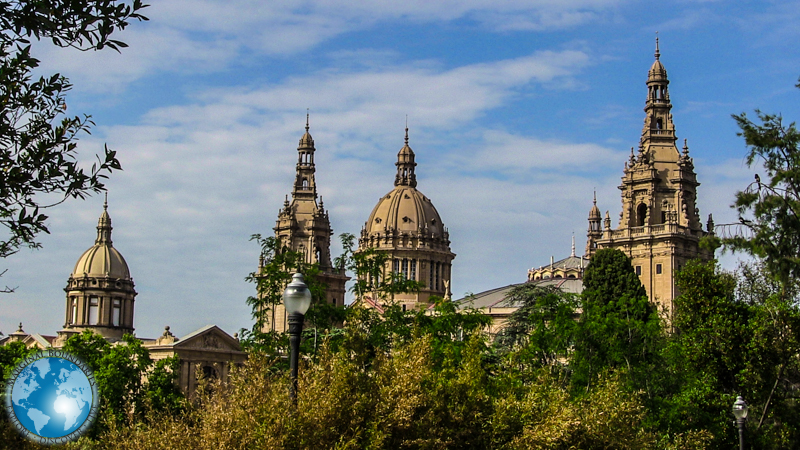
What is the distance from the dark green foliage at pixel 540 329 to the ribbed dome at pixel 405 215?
75.4 metres

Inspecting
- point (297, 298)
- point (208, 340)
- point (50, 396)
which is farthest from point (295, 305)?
point (208, 340)

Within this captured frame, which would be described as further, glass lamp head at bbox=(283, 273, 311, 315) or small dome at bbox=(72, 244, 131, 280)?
small dome at bbox=(72, 244, 131, 280)

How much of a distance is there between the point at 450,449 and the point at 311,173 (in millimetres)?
131503

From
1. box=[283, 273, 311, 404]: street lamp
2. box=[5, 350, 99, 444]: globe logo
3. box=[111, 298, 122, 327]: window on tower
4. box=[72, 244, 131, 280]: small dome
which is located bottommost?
box=[5, 350, 99, 444]: globe logo

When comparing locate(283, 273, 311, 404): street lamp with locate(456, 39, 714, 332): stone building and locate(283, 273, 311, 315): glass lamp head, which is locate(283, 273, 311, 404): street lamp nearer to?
locate(283, 273, 311, 315): glass lamp head

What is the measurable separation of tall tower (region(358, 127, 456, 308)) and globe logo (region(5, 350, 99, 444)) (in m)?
130

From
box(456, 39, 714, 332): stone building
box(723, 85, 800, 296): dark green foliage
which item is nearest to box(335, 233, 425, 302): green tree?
box(723, 85, 800, 296): dark green foliage

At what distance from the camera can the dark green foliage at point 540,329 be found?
65125mm

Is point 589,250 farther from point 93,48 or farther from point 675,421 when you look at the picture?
point 93,48

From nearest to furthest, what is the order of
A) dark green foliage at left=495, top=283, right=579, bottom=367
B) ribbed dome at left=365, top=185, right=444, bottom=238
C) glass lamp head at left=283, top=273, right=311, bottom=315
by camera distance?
glass lamp head at left=283, top=273, right=311, bottom=315, dark green foliage at left=495, top=283, right=579, bottom=367, ribbed dome at left=365, top=185, right=444, bottom=238

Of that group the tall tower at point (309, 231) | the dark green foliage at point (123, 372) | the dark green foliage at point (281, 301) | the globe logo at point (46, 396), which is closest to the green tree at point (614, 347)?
the dark green foliage at point (281, 301)

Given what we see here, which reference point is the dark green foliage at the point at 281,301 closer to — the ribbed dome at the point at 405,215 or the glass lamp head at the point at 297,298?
the glass lamp head at the point at 297,298

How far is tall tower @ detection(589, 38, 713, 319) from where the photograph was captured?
117438 millimetres

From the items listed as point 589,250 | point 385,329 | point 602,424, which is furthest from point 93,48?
point 589,250
